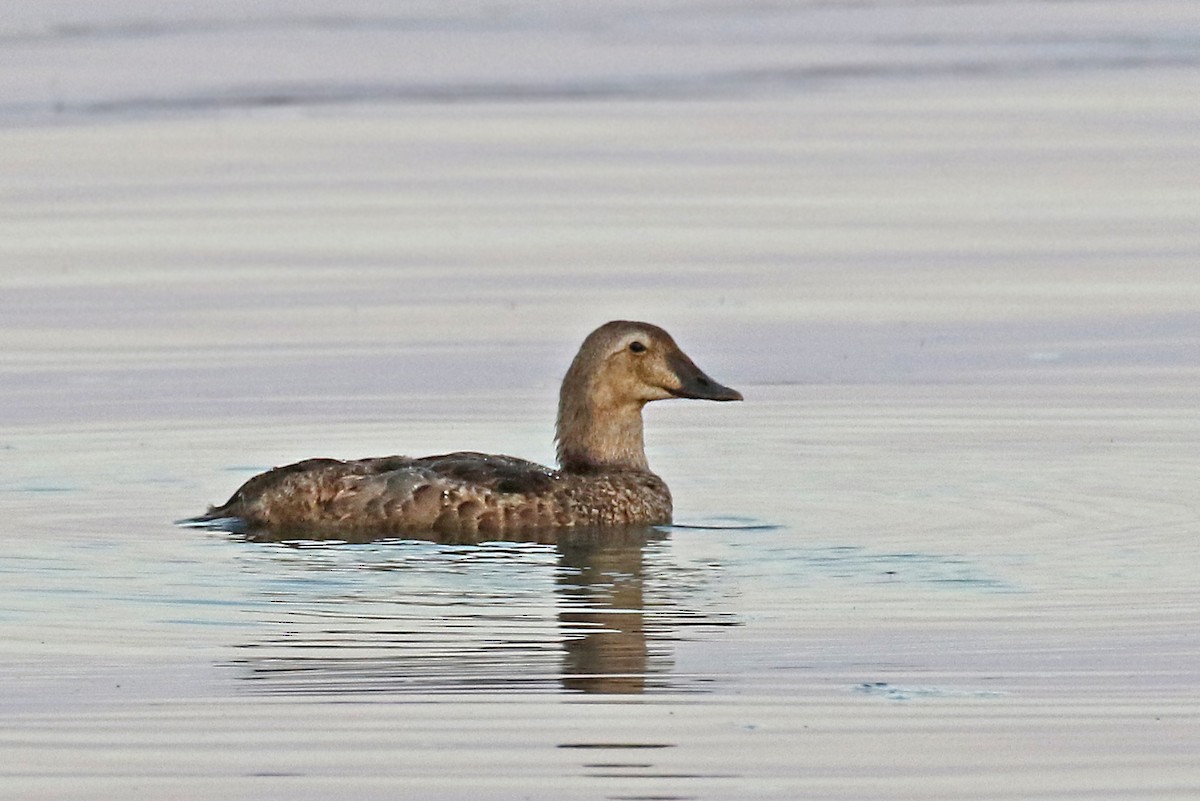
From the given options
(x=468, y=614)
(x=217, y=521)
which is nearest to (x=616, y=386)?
(x=217, y=521)

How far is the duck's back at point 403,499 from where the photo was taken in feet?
35.6

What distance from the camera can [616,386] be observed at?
11539 mm

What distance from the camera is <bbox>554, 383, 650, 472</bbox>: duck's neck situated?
1154cm

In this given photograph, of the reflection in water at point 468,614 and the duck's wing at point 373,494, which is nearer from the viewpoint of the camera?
the reflection in water at point 468,614

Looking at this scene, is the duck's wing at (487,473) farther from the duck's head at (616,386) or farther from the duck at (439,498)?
the duck's head at (616,386)

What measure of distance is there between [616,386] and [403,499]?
1.14 metres

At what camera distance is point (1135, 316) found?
15.1m

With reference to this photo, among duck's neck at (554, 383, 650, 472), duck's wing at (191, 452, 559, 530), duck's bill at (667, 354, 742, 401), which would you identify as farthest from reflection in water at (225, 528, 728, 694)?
duck's bill at (667, 354, 742, 401)

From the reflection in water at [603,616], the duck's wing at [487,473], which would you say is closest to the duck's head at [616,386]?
the duck's wing at [487,473]

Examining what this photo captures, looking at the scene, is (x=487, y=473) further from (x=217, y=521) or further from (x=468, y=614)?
(x=468, y=614)

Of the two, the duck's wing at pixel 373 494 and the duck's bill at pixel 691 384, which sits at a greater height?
the duck's bill at pixel 691 384

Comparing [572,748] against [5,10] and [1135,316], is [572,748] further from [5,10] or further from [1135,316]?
→ [5,10]

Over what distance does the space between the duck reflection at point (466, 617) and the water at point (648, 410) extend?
0.03 meters

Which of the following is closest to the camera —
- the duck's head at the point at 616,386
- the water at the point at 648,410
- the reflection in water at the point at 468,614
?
the water at the point at 648,410
